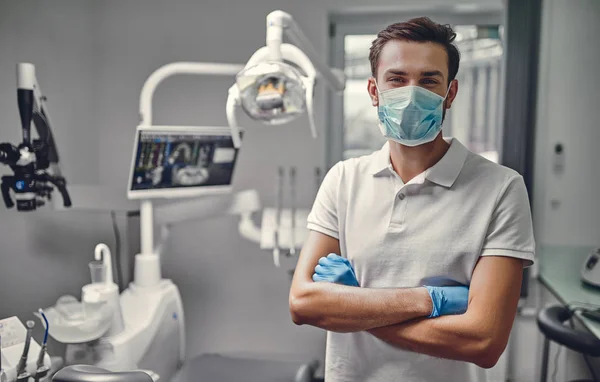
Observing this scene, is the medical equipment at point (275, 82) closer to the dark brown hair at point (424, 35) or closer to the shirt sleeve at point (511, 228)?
the dark brown hair at point (424, 35)

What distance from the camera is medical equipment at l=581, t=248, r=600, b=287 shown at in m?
2.17

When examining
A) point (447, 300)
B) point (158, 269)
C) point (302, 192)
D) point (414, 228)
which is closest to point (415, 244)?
point (414, 228)

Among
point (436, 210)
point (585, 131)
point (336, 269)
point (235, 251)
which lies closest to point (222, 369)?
point (235, 251)

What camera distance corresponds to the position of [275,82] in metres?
1.68

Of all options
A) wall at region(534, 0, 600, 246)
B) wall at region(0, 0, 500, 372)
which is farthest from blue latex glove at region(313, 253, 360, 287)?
wall at region(534, 0, 600, 246)

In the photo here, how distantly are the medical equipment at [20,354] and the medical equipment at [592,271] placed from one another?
6.99 feet

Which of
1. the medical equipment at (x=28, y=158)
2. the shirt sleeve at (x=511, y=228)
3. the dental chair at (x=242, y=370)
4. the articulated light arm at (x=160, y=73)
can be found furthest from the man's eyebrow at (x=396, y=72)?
the dental chair at (x=242, y=370)

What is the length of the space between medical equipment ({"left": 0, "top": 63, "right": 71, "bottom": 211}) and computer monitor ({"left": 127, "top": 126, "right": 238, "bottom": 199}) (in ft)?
1.06

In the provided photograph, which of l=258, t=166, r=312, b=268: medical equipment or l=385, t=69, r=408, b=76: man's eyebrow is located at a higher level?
l=385, t=69, r=408, b=76: man's eyebrow

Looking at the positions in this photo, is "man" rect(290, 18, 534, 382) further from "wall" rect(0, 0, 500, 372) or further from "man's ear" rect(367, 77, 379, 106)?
"wall" rect(0, 0, 500, 372)

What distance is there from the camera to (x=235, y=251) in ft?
9.53

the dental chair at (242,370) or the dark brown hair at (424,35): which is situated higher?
the dark brown hair at (424,35)

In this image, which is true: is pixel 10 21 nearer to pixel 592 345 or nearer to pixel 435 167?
pixel 435 167

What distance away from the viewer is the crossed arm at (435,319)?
1.03m
